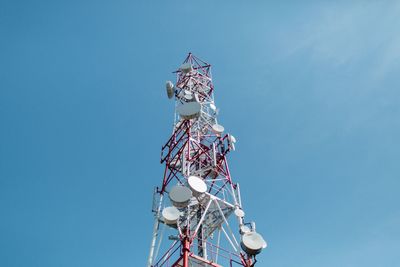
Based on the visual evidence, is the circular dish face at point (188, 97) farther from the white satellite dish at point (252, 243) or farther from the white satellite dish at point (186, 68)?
the white satellite dish at point (252, 243)

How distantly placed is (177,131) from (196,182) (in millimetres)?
5206

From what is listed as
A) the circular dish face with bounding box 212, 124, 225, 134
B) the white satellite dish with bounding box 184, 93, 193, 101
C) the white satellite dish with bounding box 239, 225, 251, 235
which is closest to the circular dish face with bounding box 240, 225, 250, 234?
the white satellite dish with bounding box 239, 225, 251, 235

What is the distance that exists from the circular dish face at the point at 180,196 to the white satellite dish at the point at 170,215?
290 mm

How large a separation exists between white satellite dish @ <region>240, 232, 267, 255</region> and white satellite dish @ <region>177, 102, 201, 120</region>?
7025 mm

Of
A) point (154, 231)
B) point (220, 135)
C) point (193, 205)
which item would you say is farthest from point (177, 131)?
point (154, 231)

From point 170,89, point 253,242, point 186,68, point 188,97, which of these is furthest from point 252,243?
point 186,68

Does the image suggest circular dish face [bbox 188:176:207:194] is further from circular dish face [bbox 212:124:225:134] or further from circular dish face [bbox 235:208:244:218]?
circular dish face [bbox 212:124:225:134]

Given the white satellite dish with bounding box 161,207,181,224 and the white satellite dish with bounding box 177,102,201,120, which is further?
the white satellite dish with bounding box 177,102,201,120

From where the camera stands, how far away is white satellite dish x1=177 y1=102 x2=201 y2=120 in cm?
1932

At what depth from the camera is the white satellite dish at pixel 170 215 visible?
1499 centimetres

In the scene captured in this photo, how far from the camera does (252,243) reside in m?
14.5

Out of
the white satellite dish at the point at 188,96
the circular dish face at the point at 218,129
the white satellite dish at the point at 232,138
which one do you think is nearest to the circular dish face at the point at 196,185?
Result: the white satellite dish at the point at 232,138

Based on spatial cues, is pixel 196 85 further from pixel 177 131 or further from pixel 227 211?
pixel 227 211

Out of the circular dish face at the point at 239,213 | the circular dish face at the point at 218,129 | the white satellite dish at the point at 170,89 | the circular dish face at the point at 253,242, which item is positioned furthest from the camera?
the white satellite dish at the point at 170,89
